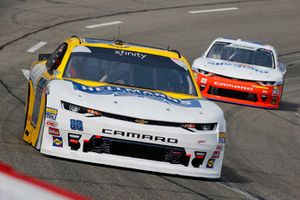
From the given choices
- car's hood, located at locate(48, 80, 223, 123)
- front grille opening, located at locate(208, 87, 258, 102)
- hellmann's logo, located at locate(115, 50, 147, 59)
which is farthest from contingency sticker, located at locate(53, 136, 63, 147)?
front grille opening, located at locate(208, 87, 258, 102)

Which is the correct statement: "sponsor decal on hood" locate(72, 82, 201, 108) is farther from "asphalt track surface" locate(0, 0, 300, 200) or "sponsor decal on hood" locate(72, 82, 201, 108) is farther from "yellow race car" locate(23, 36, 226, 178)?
"asphalt track surface" locate(0, 0, 300, 200)

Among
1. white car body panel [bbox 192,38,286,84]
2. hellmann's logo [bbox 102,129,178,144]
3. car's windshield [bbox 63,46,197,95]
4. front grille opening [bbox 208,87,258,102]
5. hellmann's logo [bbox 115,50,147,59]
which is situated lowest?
front grille opening [bbox 208,87,258,102]

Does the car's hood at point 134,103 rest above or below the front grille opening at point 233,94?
above

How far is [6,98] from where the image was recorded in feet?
43.5

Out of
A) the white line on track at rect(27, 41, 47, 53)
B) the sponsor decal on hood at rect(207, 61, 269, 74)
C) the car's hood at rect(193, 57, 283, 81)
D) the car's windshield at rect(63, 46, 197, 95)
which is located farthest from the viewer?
the white line on track at rect(27, 41, 47, 53)

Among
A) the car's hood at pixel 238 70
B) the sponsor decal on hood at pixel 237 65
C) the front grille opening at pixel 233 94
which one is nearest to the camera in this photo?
the front grille opening at pixel 233 94

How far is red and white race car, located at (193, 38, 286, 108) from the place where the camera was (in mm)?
17000

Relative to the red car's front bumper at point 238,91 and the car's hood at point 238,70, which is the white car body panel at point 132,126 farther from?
the car's hood at point 238,70

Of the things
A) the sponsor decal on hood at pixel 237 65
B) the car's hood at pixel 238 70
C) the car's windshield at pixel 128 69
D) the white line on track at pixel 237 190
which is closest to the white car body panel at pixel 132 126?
the white line on track at pixel 237 190

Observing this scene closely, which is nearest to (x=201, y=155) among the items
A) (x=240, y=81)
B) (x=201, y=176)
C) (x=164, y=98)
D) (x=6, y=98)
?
(x=201, y=176)

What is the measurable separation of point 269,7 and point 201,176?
950 inches

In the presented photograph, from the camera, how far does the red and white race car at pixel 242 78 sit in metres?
17.0

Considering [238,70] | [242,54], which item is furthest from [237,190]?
[242,54]

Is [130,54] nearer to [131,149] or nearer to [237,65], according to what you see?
[131,149]
